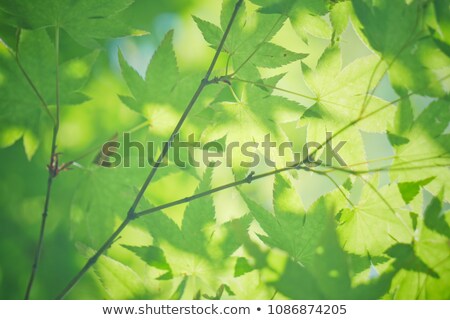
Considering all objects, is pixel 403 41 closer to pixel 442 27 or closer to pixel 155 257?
pixel 442 27

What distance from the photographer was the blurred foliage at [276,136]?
0.68 metres

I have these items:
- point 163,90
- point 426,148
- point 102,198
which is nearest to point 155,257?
point 102,198

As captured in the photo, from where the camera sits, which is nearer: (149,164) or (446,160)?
(446,160)

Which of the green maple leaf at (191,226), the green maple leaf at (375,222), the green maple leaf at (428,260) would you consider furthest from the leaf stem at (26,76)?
the green maple leaf at (428,260)

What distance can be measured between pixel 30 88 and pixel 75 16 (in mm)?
205

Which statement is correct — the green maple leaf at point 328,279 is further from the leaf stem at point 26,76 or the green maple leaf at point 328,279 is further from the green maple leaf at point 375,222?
the leaf stem at point 26,76

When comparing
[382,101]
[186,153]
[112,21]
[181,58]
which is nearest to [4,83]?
[112,21]

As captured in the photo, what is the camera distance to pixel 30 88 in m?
0.86

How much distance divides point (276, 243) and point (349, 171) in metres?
0.20

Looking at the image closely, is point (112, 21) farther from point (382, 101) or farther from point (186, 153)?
point (382, 101)

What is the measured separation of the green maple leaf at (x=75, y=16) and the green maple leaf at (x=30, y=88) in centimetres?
6

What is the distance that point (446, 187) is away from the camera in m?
0.77

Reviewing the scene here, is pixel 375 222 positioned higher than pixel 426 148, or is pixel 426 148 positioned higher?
pixel 426 148

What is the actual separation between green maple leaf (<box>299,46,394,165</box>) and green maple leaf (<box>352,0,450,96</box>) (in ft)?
0.12
